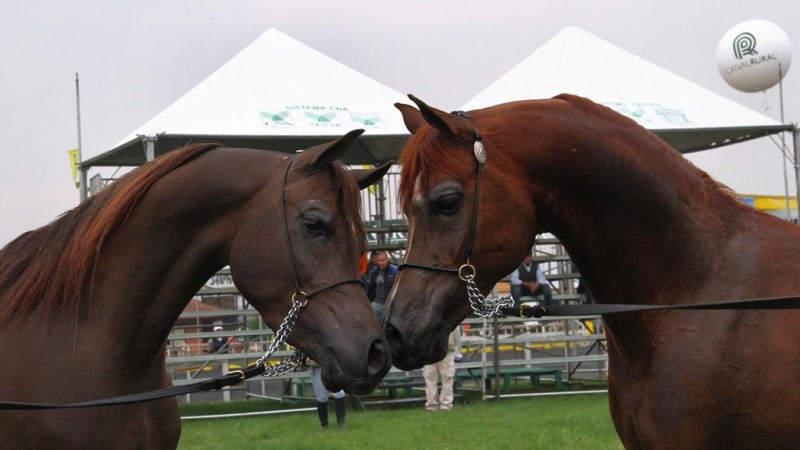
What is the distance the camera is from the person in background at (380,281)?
39.9ft

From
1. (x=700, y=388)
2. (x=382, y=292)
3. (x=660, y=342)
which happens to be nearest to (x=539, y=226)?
(x=660, y=342)

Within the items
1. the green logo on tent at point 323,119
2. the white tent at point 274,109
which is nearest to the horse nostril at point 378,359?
the white tent at point 274,109

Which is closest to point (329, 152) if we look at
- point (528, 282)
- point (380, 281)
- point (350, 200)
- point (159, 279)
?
point (350, 200)

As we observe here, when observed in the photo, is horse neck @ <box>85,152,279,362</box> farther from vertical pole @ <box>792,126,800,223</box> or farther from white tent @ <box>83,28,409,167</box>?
vertical pole @ <box>792,126,800,223</box>

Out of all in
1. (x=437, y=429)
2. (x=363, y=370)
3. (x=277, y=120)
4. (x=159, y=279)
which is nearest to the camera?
(x=363, y=370)

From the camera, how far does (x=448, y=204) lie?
3.40 meters

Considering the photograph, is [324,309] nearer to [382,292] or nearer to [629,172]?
[629,172]

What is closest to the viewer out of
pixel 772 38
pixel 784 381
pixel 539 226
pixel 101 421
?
pixel 784 381

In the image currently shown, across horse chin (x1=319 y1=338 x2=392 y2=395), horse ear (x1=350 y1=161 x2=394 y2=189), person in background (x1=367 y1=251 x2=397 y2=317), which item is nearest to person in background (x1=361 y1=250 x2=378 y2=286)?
person in background (x1=367 y1=251 x2=397 y2=317)

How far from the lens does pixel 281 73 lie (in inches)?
524

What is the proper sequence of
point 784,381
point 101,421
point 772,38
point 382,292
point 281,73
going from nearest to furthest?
point 784,381, point 101,421, point 382,292, point 281,73, point 772,38

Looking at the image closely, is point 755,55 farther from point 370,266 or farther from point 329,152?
point 329,152

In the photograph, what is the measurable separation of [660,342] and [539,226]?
64 centimetres

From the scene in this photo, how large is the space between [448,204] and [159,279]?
1.15 meters
